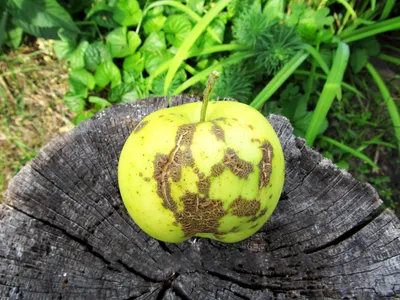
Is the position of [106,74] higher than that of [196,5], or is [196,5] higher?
[196,5]

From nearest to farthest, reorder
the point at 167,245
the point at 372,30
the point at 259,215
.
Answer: the point at 259,215 < the point at 167,245 < the point at 372,30

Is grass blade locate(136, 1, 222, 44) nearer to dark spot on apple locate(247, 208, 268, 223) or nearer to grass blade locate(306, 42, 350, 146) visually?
grass blade locate(306, 42, 350, 146)

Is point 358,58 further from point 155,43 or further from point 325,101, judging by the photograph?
point 155,43

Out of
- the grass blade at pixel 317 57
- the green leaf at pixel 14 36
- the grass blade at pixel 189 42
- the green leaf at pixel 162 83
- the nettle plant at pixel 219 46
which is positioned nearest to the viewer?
the grass blade at pixel 189 42

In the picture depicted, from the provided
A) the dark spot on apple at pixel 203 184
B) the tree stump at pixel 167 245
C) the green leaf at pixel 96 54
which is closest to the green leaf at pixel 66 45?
the green leaf at pixel 96 54

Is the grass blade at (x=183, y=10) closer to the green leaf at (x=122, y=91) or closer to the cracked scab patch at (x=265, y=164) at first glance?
the green leaf at (x=122, y=91)

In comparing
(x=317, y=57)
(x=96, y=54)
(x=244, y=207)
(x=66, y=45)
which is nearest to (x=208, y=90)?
(x=244, y=207)

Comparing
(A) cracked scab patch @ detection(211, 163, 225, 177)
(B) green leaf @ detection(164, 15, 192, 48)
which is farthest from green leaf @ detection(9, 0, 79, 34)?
(A) cracked scab patch @ detection(211, 163, 225, 177)

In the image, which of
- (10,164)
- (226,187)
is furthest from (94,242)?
(10,164)
